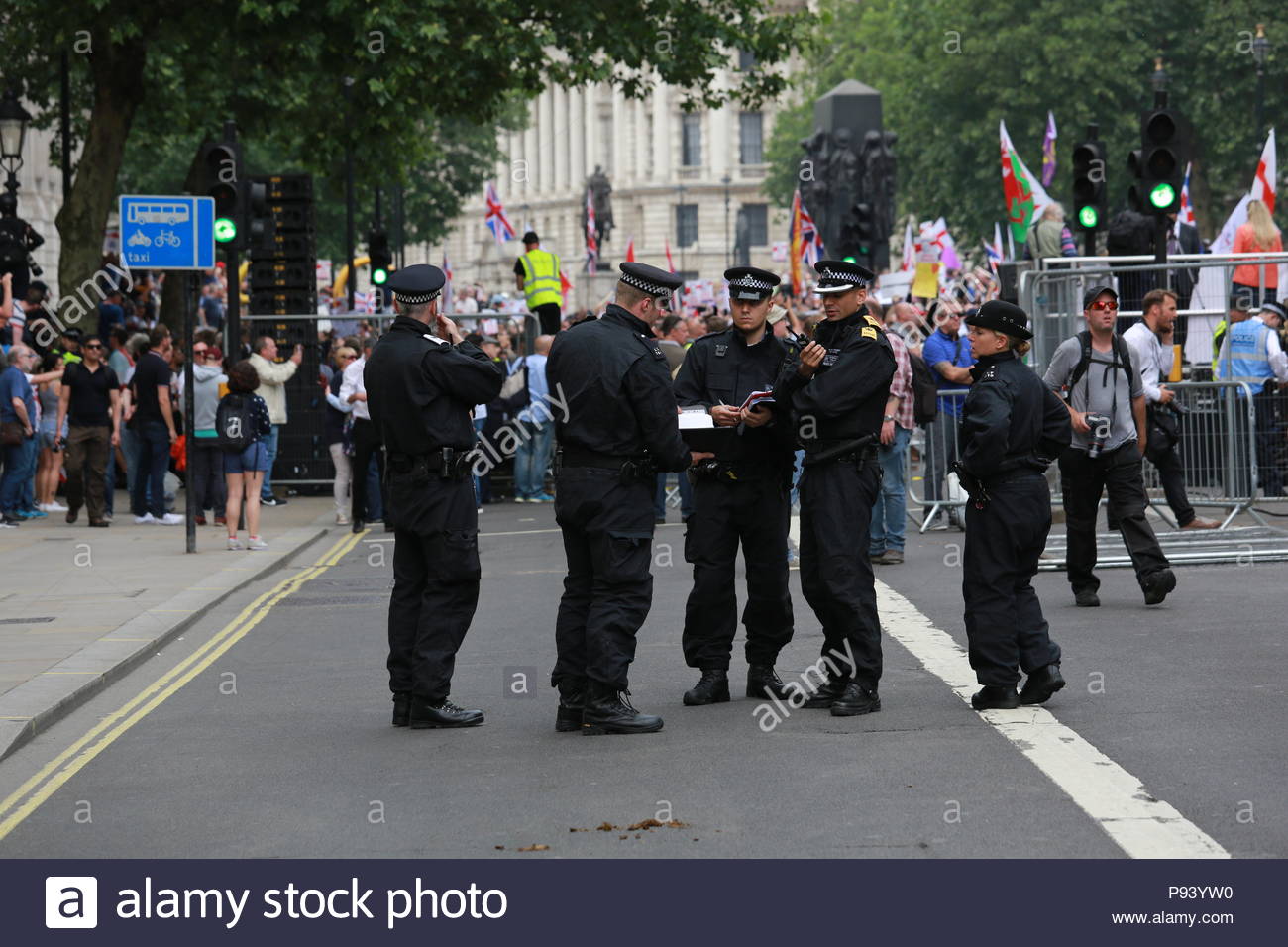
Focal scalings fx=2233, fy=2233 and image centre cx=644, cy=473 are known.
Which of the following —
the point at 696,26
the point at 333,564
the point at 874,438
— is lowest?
the point at 333,564

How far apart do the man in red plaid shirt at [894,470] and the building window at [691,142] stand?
12139 cm

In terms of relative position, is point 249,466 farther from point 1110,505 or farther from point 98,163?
point 98,163

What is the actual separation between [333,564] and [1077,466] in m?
6.92

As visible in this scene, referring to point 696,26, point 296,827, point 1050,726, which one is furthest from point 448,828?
point 696,26

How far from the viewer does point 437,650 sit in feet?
30.8

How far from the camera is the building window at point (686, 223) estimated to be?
136750mm

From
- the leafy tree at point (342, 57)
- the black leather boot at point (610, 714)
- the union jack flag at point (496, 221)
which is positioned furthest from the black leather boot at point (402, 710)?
the union jack flag at point (496, 221)

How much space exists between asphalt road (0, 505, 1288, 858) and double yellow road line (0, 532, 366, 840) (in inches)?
1.2

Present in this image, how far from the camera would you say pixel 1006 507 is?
9.50 metres

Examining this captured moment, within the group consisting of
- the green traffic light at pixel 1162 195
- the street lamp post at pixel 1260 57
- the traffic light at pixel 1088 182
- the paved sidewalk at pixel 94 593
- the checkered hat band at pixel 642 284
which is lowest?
the paved sidewalk at pixel 94 593

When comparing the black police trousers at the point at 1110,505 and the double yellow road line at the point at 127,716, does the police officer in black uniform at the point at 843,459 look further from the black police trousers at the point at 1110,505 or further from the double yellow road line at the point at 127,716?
the black police trousers at the point at 1110,505

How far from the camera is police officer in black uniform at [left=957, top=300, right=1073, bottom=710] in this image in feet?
30.6
